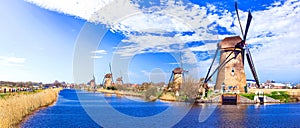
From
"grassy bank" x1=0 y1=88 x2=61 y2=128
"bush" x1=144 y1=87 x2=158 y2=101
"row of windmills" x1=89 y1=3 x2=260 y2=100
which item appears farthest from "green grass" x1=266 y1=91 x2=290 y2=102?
"grassy bank" x1=0 y1=88 x2=61 y2=128

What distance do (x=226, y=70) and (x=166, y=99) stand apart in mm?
9011

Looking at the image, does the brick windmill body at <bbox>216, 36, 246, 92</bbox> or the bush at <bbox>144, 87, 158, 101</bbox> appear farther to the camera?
the bush at <bbox>144, 87, 158, 101</bbox>

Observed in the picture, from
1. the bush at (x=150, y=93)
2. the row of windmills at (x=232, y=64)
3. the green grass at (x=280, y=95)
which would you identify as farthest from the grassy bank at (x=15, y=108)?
the green grass at (x=280, y=95)

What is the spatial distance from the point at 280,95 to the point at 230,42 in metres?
9.65

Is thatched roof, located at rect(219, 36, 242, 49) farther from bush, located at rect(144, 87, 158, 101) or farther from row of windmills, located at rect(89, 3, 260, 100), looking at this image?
bush, located at rect(144, 87, 158, 101)

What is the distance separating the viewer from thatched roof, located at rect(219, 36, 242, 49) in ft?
123

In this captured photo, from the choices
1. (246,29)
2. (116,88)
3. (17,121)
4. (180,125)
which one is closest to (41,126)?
(17,121)

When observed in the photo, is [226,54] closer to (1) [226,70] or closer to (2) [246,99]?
(1) [226,70]

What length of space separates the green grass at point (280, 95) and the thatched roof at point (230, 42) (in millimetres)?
7718

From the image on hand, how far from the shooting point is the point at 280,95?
39000 mm

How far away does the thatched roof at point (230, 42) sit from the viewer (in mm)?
37431

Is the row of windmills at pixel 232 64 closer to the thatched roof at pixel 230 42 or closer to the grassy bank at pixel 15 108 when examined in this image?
the thatched roof at pixel 230 42

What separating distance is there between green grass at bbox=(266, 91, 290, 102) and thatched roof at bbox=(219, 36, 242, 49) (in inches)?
304

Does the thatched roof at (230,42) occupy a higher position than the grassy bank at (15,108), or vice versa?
the thatched roof at (230,42)
